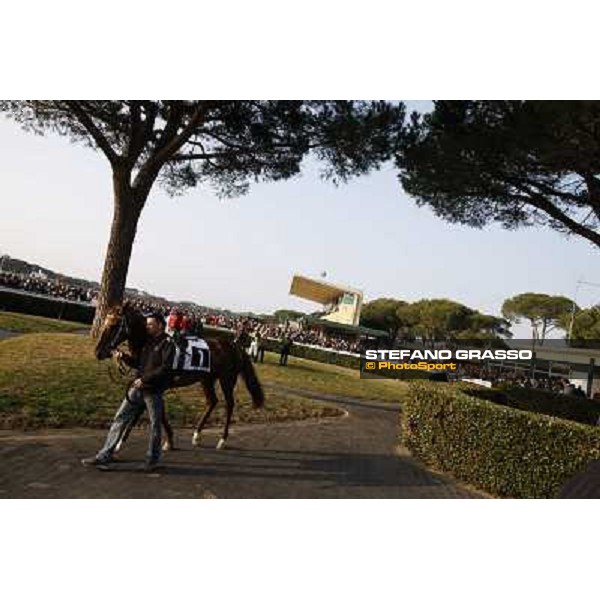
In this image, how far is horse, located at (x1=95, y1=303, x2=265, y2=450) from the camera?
4.80 metres

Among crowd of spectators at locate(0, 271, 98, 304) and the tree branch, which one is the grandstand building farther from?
the tree branch

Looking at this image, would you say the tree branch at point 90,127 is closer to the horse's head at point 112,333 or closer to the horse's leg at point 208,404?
the horse's head at point 112,333

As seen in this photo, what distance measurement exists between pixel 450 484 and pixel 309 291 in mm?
2311

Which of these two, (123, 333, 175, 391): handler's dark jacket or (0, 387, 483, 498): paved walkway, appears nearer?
(0, 387, 483, 498): paved walkway

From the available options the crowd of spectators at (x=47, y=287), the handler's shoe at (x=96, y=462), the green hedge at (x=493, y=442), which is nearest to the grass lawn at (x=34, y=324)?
the crowd of spectators at (x=47, y=287)

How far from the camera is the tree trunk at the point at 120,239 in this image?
5.12 m

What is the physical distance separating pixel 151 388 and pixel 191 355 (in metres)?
0.55

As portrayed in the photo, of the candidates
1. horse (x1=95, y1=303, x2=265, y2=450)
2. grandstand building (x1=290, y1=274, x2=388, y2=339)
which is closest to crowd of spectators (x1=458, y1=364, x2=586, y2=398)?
grandstand building (x1=290, y1=274, x2=388, y2=339)

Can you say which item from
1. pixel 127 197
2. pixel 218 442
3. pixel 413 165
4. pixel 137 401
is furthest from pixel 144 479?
pixel 413 165

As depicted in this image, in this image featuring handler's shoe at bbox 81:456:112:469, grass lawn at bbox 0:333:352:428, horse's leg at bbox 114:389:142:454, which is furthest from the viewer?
→ grass lawn at bbox 0:333:352:428

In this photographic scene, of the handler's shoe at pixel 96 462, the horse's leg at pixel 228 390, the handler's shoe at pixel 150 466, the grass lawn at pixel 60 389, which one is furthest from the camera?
the horse's leg at pixel 228 390

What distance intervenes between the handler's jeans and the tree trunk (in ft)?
3.09

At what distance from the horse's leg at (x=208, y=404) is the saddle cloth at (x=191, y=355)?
9.6 inches
